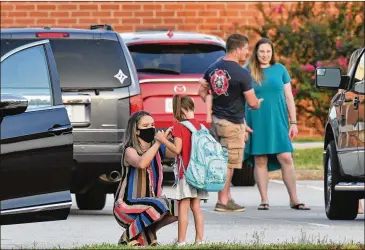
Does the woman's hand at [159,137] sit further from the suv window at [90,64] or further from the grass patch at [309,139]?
the grass patch at [309,139]

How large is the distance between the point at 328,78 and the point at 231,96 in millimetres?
1544

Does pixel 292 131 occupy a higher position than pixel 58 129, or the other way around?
pixel 58 129

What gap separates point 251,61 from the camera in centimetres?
1590

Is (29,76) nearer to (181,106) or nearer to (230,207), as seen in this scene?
(181,106)

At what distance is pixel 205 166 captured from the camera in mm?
11578

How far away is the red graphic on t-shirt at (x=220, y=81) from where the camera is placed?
604 inches

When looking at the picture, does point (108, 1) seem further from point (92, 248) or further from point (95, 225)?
point (92, 248)

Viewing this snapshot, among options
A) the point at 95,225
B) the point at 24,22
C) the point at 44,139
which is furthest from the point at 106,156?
the point at 24,22

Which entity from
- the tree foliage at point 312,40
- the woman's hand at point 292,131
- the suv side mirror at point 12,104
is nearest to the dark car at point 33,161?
the suv side mirror at point 12,104

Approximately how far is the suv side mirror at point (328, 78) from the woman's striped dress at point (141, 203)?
9.93 feet

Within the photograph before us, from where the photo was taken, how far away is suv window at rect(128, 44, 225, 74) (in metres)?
17.8

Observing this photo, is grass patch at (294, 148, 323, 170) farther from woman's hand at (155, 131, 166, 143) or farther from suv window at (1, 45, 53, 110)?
woman's hand at (155, 131, 166, 143)

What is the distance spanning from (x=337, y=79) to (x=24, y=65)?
3.33 meters

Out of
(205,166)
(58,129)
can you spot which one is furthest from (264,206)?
(58,129)
